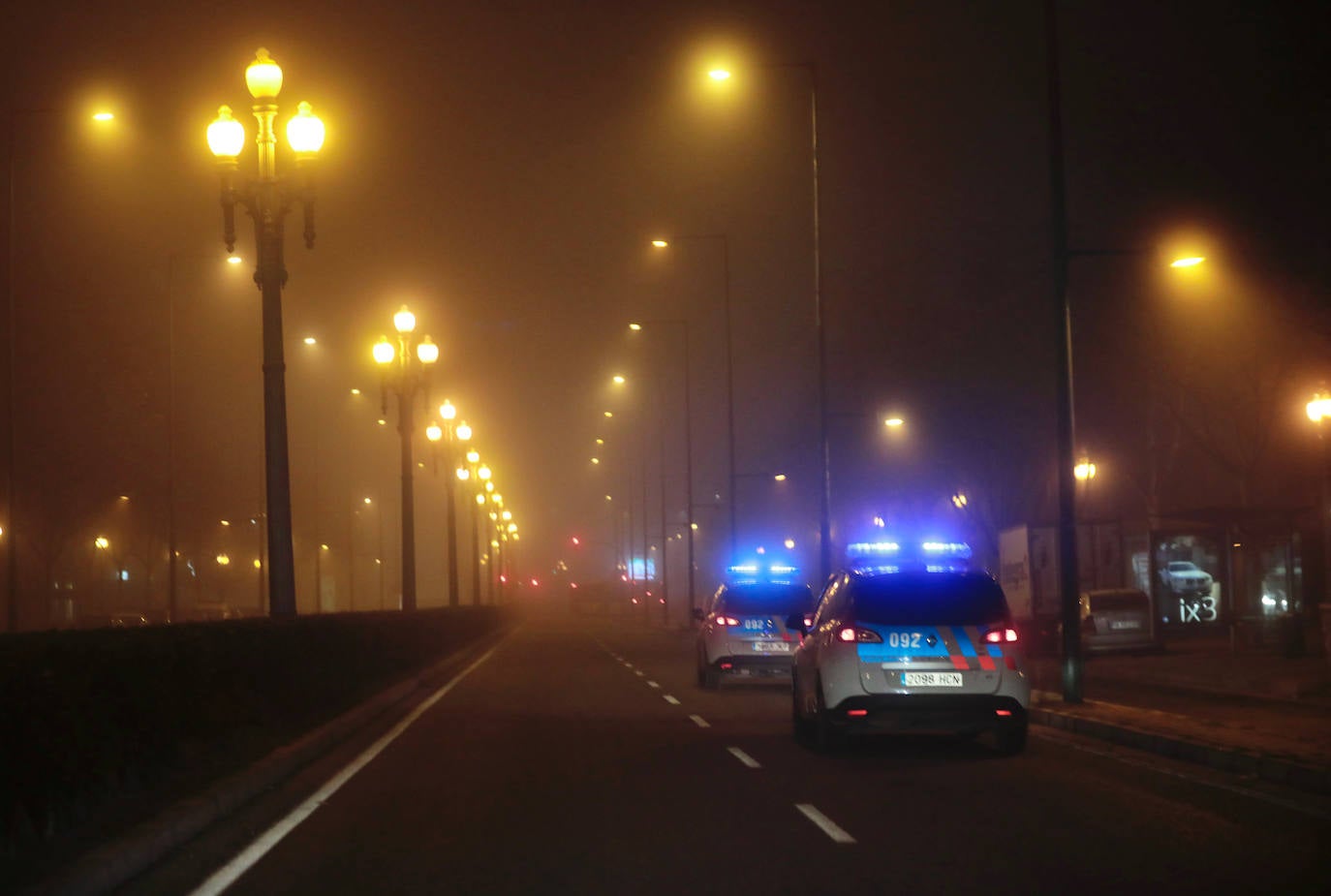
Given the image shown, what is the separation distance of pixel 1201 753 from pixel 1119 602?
2410 cm

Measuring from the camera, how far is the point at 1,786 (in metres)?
10.2

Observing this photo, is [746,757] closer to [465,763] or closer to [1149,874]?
[465,763]

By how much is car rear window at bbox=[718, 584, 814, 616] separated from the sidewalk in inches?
164

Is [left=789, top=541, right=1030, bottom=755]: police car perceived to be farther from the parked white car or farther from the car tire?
the parked white car

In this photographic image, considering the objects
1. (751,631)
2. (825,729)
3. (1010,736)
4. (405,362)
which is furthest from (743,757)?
(405,362)

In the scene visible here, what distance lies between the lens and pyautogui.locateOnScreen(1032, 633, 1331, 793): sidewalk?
15.7 meters

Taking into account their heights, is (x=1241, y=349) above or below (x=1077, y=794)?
above

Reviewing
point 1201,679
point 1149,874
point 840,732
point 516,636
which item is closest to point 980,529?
point 516,636

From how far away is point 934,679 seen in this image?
54.7 ft

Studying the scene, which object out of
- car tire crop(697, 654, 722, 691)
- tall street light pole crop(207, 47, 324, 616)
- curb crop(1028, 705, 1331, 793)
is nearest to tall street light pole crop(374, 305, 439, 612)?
car tire crop(697, 654, 722, 691)

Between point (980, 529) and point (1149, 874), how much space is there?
2623 inches

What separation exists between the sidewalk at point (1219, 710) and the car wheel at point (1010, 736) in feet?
4.97

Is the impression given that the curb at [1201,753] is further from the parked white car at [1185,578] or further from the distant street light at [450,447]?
the distant street light at [450,447]

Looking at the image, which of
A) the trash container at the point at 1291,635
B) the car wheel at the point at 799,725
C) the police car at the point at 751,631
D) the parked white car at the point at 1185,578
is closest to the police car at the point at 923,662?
the car wheel at the point at 799,725
